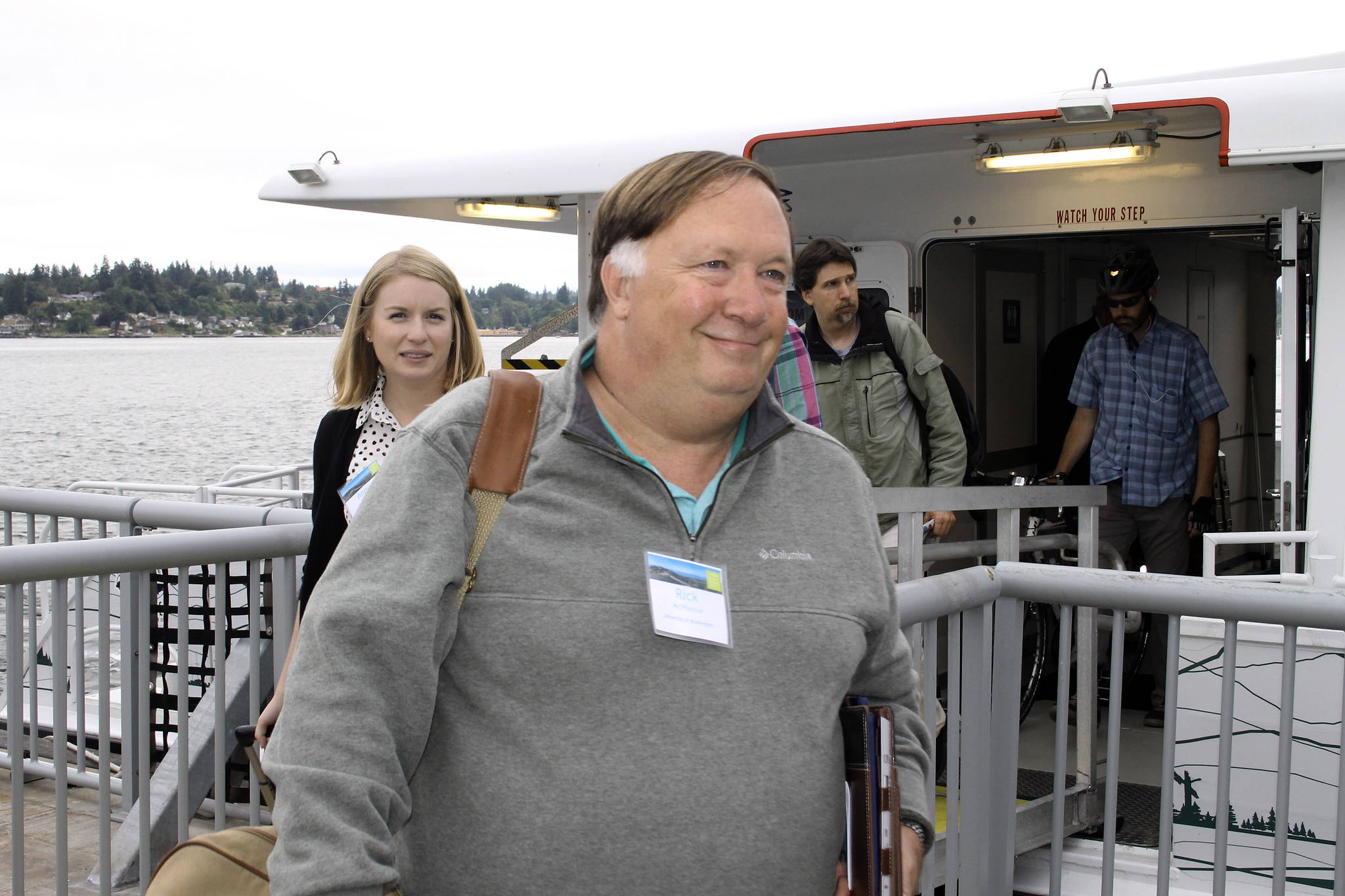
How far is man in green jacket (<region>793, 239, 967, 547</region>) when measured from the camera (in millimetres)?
4996

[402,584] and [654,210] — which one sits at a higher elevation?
[654,210]

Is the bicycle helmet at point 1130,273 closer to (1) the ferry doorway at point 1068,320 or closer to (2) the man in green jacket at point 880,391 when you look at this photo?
(1) the ferry doorway at point 1068,320

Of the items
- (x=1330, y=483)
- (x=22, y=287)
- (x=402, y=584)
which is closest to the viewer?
(x=402, y=584)

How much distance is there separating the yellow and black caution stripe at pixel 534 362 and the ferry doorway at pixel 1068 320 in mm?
2077

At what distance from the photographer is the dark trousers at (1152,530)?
5891 millimetres

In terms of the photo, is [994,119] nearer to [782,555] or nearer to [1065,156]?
[1065,156]

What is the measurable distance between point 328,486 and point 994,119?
3.21 metres

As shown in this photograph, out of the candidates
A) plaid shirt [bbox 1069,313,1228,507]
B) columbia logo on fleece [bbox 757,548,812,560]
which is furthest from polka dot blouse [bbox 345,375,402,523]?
plaid shirt [bbox 1069,313,1228,507]

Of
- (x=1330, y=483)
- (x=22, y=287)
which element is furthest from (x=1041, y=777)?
(x=22, y=287)

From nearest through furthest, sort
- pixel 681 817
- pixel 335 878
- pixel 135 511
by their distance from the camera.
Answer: pixel 335 878 < pixel 681 817 < pixel 135 511

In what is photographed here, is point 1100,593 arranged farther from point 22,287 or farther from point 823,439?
point 22,287

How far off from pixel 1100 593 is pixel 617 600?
1.64 metres

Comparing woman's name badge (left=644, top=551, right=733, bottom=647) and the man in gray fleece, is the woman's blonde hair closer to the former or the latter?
the man in gray fleece

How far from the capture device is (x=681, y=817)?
5.10ft
